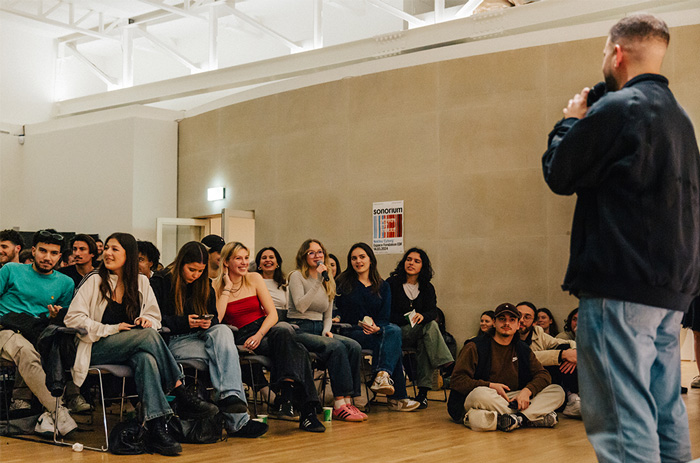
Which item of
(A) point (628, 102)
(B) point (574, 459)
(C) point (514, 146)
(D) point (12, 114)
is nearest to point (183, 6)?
(D) point (12, 114)

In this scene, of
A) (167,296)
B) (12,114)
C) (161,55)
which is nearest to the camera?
(167,296)

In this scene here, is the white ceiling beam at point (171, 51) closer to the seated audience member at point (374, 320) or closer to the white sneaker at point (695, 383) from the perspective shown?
A: the seated audience member at point (374, 320)

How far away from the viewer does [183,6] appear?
11492 mm

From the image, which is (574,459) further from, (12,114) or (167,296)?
(12,114)

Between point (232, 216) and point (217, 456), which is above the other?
point (232, 216)

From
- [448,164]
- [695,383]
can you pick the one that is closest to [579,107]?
[695,383]

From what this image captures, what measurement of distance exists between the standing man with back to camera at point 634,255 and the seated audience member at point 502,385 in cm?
323

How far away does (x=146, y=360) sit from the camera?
411 centimetres

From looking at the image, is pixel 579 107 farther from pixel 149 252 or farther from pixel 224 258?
pixel 149 252

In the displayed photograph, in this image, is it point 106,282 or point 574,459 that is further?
point 106,282

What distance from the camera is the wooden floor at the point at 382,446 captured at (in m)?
3.97

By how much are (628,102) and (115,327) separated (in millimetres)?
3243

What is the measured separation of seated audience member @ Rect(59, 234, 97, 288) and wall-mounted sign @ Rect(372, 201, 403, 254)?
3902mm

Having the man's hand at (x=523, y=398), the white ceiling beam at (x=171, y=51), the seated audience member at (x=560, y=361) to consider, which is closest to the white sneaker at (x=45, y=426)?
the man's hand at (x=523, y=398)
